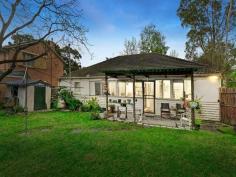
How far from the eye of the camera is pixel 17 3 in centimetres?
703

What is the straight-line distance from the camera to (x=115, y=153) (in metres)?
6.11

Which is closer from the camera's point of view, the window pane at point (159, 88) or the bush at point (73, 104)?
the window pane at point (159, 88)

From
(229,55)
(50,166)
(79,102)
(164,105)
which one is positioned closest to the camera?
(50,166)

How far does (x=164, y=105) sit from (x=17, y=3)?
9.49m

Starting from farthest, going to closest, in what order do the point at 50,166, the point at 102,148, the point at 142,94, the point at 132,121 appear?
the point at 142,94 → the point at 132,121 → the point at 102,148 → the point at 50,166

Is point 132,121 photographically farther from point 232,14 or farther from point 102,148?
point 232,14

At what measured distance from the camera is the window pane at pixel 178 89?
1336 centimetres

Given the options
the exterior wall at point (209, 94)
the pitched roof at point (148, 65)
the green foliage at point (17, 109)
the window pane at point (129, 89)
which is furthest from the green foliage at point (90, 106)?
the exterior wall at point (209, 94)

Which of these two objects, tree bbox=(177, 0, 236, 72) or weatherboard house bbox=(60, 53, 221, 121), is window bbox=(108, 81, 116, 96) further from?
tree bbox=(177, 0, 236, 72)

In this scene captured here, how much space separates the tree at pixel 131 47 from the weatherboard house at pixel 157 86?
1631cm

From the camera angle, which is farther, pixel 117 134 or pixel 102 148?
pixel 117 134

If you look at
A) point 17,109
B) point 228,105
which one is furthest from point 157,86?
point 17,109

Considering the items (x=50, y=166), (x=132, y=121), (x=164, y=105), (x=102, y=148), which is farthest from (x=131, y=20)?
(x=50, y=166)

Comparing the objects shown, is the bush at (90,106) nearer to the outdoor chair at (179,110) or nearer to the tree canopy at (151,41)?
the outdoor chair at (179,110)
